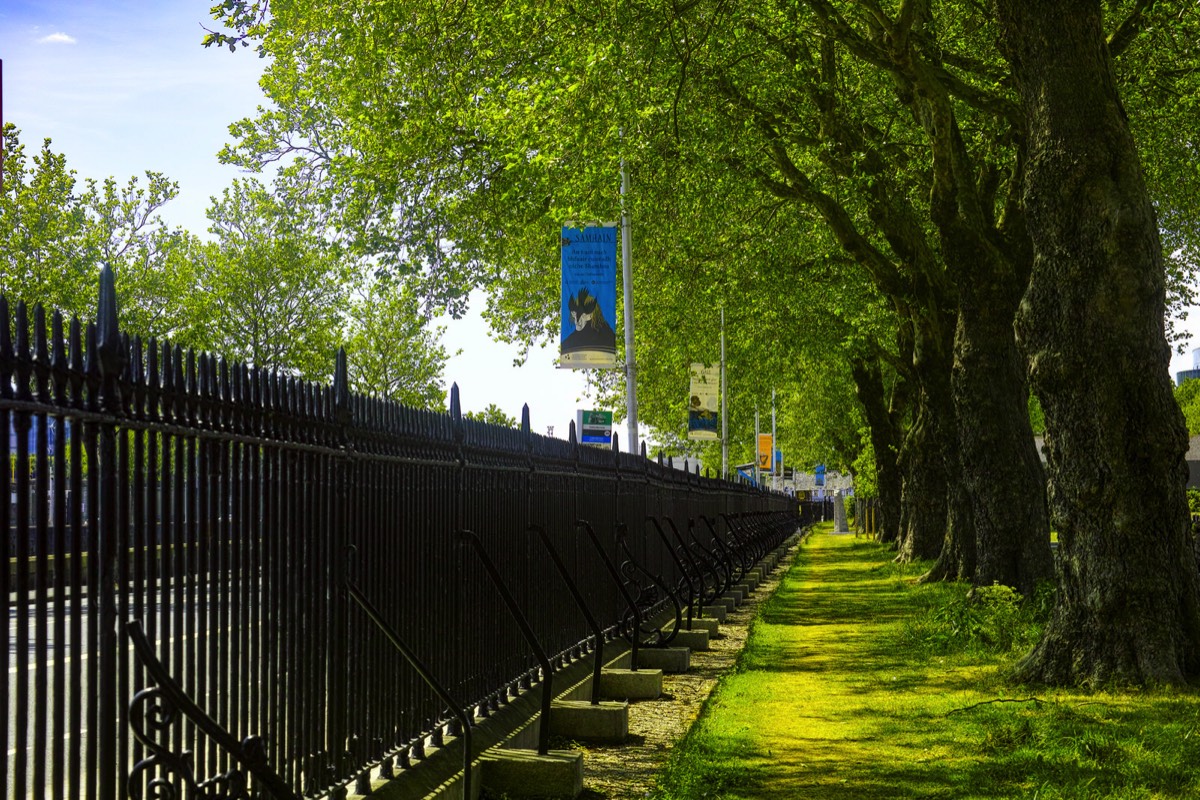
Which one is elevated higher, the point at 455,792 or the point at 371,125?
the point at 371,125

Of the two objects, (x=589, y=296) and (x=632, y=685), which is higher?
(x=589, y=296)

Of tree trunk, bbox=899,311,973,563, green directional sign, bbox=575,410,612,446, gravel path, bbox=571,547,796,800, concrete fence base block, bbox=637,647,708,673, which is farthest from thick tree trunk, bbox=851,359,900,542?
concrete fence base block, bbox=637,647,708,673

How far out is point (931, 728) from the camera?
34.4ft

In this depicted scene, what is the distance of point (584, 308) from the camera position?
21.8 metres

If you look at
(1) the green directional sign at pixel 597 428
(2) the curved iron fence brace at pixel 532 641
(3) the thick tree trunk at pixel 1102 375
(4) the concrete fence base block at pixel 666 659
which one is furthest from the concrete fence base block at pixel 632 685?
(1) the green directional sign at pixel 597 428

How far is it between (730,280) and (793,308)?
5.45 m

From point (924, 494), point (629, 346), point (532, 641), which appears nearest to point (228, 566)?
point (532, 641)

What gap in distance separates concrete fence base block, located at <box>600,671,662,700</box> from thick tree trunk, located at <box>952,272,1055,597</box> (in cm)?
824

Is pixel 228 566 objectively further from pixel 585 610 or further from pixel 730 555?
pixel 730 555

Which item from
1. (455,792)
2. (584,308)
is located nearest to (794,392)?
(584,308)

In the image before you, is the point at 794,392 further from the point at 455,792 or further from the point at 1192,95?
the point at 455,792

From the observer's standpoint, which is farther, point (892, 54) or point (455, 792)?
point (892, 54)

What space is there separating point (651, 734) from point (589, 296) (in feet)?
37.8

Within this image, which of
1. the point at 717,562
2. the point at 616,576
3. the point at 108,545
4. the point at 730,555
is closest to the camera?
the point at 108,545
